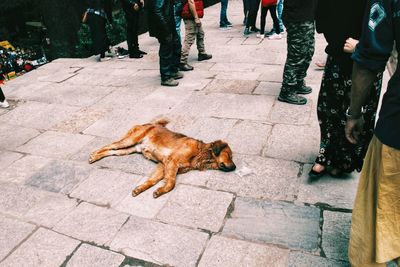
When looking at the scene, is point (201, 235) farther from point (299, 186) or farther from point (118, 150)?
point (118, 150)

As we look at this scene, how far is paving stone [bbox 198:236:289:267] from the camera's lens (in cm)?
262

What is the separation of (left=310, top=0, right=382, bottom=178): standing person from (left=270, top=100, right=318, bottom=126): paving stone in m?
1.26

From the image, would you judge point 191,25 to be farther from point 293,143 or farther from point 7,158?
point 7,158

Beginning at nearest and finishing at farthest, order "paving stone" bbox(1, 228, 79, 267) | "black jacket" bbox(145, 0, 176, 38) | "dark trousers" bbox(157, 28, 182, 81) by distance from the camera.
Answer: "paving stone" bbox(1, 228, 79, 267) < "black jacket" bbox(145, 0, 176, 38) < "dark trousers" bbox(157, 28, 182, 81)

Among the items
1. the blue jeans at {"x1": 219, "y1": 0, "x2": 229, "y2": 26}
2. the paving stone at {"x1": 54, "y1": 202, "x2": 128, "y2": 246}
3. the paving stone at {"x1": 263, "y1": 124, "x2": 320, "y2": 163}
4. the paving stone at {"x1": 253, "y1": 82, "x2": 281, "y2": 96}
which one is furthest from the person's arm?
the paving stone at {"x1": 54, "y1": 202, "x2": 128, "y2": 246}

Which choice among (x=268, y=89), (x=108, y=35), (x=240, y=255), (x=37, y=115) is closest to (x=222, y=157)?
(x=240, y=255)

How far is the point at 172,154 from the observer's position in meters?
3.71

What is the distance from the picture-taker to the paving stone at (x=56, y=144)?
439 centimetres

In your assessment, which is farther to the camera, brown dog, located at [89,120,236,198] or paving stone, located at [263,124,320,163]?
paving stone, located at [263,124,320,163]

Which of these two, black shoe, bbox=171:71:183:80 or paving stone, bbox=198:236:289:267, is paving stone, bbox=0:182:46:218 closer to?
paving stone, bbox=198:236:289:267

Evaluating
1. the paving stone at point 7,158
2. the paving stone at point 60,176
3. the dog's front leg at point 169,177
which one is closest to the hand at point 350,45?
the dog's front leg at point 169,177

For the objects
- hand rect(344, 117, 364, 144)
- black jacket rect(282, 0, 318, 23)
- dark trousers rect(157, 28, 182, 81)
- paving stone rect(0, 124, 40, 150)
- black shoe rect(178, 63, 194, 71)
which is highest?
black jacket rect(282, 0, 318, 23)

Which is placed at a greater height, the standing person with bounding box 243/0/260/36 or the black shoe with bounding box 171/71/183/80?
the standing person with bounding box 243/0/260/36

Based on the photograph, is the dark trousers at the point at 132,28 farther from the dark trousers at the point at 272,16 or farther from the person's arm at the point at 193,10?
the dark trousers at the point at 272,16
